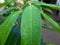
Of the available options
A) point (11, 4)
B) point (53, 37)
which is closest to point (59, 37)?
point (53, 37)

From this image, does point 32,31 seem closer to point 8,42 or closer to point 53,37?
point 8,42

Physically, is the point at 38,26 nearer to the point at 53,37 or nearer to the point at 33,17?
the point at 33,17

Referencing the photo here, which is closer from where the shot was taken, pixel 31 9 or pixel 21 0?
pixel 31 9

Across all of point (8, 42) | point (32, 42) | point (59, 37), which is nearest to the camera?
point (32, 42)

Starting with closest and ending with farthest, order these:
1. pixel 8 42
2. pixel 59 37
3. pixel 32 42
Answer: pixel 32 42 < pixel 8 42 < pixel 59 37

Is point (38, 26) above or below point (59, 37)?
above

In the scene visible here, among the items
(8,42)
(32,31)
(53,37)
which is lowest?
(53,37)
